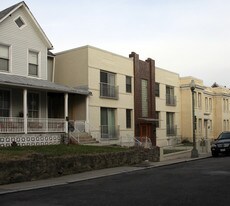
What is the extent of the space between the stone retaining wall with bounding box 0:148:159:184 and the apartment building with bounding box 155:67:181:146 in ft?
56.0

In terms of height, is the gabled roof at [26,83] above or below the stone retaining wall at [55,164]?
above

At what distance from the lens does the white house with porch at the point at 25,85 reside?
23109 millimetres

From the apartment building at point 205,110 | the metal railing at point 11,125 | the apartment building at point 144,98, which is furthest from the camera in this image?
the apartment building at point 205,110

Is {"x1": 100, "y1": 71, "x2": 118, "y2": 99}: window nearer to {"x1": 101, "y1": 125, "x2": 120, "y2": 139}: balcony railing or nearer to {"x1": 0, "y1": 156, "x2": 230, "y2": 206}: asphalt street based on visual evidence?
{"x1": 101, "y1": 125, "x2": 120, "y2": 139}: balcony railing

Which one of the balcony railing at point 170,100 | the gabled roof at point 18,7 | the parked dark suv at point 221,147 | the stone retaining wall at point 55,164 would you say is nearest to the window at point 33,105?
the gabled roof at point 18,7

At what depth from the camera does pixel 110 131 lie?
3180 centimetres

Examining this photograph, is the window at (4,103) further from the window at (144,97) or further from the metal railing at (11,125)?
the window at (144,97)

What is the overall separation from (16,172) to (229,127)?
4655 cm

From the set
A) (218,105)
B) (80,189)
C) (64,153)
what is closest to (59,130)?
(64,153)

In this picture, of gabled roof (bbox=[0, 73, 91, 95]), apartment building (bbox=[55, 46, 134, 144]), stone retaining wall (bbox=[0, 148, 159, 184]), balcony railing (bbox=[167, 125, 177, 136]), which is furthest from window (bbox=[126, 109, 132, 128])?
stone retaining wall (bbox=[0, 148, 159, 184])

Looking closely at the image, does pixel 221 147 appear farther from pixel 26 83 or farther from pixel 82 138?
pixel 26 83

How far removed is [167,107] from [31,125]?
65.4 ft

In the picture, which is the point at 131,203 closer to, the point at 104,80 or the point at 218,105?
the point at 104,80

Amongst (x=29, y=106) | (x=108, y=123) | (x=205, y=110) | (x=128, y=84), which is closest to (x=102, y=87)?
(x=108, y=123)
